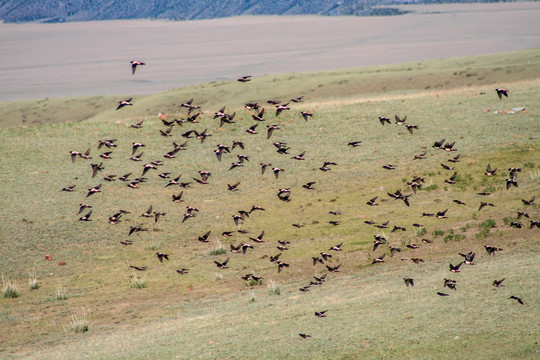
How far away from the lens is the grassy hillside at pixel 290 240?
15430 mm

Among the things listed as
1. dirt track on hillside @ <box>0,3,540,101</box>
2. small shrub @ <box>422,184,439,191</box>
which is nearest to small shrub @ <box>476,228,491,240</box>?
small shrub @ <box>422,184,439,191</box>

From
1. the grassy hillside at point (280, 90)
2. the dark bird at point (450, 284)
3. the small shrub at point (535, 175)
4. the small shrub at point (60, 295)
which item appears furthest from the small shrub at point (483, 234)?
the grassy hillside at point (280, 90)

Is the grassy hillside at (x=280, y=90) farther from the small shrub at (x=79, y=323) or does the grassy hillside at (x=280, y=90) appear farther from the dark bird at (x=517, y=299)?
the dark bird at (x=517, y=299)

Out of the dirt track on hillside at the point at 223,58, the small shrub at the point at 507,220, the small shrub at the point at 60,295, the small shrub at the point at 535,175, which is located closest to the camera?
the small shrub at the point at 60,295

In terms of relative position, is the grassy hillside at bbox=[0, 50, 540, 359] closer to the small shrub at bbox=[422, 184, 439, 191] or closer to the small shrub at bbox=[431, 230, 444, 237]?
the small shrub at bbox=[422, 184, 439, 191]

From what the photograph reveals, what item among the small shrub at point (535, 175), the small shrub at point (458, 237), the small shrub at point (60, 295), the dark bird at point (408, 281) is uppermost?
the dark bird at point (408, 281)

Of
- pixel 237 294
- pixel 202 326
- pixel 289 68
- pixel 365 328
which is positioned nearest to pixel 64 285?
pixel 237 294

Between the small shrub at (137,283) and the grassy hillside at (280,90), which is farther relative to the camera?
the grassy hillside at (280,90)

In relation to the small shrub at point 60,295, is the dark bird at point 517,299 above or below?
above

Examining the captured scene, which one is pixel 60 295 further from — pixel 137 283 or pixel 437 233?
pixel 437 233

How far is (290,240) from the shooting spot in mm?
27625

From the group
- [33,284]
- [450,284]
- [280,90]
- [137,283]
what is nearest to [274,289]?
[137,283]

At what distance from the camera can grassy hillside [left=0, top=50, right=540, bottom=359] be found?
15.4 metres

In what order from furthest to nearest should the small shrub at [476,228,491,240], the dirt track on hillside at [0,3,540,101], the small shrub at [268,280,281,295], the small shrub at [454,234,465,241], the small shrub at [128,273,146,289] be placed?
the dirt track on hillside at [0,3,540,101] < the small shrub at [454,234,465,241] < the small shrub at [476,228,491,240] < the small shrub at [128,273,146,289] < the small shrub at [268,280,281,295]
